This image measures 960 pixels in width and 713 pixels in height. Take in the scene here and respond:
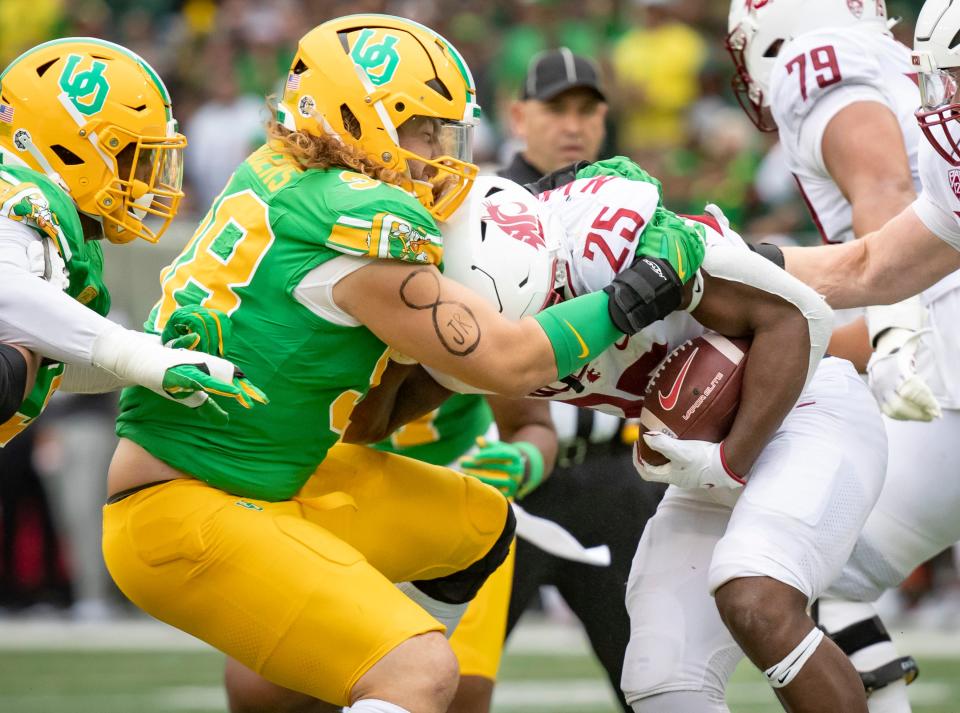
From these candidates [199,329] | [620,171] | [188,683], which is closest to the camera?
[199,329]

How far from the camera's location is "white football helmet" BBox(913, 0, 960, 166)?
3.61 meters

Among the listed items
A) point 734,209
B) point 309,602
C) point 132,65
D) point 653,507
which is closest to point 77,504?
point 734,209

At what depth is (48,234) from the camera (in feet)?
11.8

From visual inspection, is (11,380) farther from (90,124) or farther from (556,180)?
(556,180)

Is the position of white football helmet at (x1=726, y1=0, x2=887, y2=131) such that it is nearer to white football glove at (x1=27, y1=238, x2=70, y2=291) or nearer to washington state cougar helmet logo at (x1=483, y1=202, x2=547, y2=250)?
washington state cougar helmet logo at (x1=483, y1=202, x2=547, y2=250)

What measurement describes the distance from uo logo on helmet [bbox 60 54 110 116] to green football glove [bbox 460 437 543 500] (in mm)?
1524

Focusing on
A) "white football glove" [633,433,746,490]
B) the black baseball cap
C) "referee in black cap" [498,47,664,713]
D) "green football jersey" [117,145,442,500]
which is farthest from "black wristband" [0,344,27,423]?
the black baseball cap

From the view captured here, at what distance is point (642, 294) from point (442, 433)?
63.7 inches

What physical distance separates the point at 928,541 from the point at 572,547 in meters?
1.05

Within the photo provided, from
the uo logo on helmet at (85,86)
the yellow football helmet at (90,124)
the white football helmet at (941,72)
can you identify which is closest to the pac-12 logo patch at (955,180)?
the white football helmet at (941,72)

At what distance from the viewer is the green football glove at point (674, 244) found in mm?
3521

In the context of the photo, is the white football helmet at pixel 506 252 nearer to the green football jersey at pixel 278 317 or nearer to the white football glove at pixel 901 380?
the green football jersey at pixel 278 317

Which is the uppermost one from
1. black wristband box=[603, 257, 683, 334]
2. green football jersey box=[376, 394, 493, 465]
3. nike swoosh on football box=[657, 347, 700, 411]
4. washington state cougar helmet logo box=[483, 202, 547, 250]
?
washington state cougar helmet logo box=[483, 202, 547, 250]

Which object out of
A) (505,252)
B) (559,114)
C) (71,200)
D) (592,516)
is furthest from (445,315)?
(559,114)
